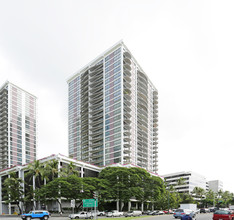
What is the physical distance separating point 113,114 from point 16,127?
207 feet

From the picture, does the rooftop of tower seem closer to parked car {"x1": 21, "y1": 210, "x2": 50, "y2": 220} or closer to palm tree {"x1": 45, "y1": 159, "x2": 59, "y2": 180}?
palm tree {"x1": 45, "y1": 159, "x2": 59, "y2": 180}

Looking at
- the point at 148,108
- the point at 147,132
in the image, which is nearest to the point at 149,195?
the point at 147,132

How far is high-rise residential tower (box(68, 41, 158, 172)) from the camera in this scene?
111500 mm

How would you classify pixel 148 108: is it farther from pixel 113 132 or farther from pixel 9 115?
pixel 9 115

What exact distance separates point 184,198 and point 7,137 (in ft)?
314

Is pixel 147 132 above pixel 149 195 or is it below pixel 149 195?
above

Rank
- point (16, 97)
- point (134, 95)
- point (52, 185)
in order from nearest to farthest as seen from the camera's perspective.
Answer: point (52, 185) < point (134, 95) < point (16, 97)

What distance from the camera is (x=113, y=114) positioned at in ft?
375

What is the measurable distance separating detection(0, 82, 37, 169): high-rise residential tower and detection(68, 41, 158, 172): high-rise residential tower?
95.1ft

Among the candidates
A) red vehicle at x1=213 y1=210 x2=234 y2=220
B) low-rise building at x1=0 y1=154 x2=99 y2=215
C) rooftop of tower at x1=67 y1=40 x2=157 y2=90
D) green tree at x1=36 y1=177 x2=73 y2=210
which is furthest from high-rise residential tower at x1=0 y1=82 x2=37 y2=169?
red vehicle at x1=213 y1=210 x2=234 y2=220

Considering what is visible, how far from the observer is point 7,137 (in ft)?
467

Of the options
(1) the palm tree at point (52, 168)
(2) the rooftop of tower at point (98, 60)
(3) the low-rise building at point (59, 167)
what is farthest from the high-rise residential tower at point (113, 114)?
(1) the palm tree at point (52, 168)

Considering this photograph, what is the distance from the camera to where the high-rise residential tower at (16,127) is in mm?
141562

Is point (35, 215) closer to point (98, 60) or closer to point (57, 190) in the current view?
point (57, 190)
